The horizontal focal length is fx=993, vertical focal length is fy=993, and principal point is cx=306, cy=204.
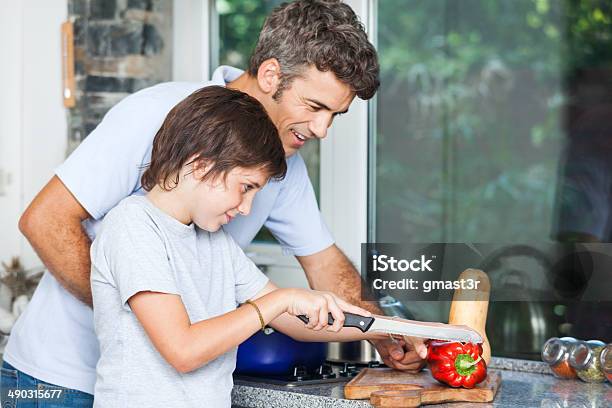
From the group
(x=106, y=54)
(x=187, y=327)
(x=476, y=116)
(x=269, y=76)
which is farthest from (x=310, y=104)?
(x=476, y=116)

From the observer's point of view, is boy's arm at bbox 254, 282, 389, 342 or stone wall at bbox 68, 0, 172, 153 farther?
stone wall at bbox 68, 0, 172, 153

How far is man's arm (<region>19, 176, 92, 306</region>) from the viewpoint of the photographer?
Result: 177 centimetres

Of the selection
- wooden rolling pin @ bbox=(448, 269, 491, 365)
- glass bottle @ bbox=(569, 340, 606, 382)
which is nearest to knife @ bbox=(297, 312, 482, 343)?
wooden rolling pin @ bbox=(448, 269, 491, 365)

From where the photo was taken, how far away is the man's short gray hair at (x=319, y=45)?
1842mm

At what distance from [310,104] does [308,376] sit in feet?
2.02

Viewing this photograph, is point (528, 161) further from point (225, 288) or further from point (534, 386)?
point (225, 288)

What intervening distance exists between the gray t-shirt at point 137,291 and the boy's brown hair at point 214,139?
0.08 m

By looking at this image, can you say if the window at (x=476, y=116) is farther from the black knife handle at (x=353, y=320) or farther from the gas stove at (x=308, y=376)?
the black knife handle at (x=353, y=320)

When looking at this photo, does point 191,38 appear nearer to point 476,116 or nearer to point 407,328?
point 407,328

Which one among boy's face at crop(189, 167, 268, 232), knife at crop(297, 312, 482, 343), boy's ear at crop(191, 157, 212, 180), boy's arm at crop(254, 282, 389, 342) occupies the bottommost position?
boy's arm at crop(254, 282, 389, 342)

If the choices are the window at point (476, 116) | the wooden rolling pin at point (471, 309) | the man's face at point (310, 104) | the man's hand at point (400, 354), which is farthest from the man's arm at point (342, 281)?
the window at point (476, 116)

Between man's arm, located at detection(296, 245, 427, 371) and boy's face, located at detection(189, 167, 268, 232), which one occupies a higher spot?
boy's face, located at detection(189, 167, 268, 232)

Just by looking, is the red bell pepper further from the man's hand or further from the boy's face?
the boy's face

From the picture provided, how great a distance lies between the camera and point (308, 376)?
213 cm
